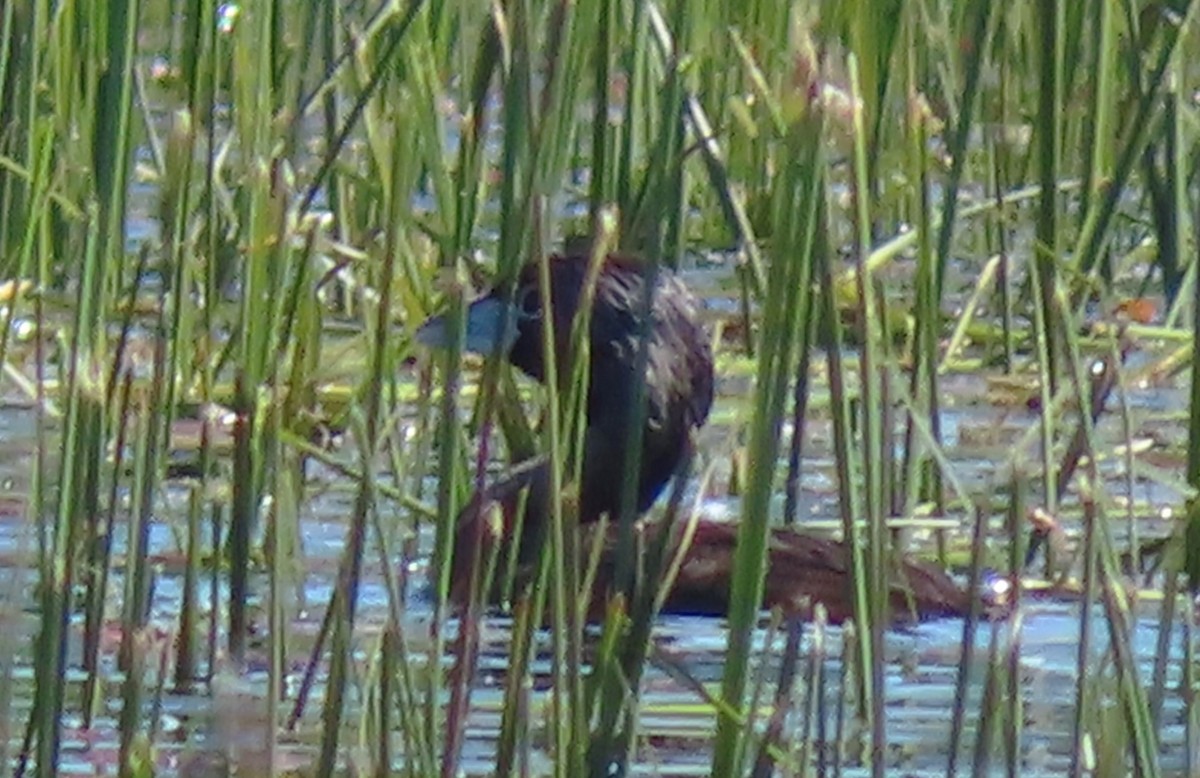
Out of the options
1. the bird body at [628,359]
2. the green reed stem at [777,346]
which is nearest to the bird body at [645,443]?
the bird body at [628,359]

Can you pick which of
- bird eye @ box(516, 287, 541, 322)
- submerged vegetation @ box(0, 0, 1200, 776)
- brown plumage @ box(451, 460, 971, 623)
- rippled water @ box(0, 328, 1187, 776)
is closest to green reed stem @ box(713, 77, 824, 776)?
submerged vegetation @ box(0, 0, 1200, 776)

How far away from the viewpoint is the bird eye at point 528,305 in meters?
5.04

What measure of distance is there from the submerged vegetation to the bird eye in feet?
0.60

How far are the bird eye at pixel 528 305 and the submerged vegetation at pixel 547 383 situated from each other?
182mm

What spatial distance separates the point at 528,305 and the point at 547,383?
2346mm

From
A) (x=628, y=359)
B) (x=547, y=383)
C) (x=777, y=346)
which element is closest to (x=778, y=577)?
(x=628, y=359)

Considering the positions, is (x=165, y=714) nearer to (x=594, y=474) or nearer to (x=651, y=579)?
(x=651, y=579)

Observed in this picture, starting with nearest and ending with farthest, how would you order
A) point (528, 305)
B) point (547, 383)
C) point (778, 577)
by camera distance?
point (547, 383)
point (778, 577)
point (528, 305)

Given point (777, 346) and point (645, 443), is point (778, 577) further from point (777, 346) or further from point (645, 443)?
point (777, 346)

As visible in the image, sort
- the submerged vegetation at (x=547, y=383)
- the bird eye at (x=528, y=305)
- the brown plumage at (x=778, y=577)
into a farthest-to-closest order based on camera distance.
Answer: the bird eye at (x=528, y=305) < the brown plumage at (x=778, y=577) < the submerged vegetation at (x=547, y=383)

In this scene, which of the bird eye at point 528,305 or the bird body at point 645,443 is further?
the bird eye at point 528,305

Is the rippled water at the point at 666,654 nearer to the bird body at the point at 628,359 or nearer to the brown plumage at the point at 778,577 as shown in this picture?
the brown plumage at the point at 778,577

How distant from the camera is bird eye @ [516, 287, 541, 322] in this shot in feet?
16.5

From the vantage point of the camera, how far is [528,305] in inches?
207
